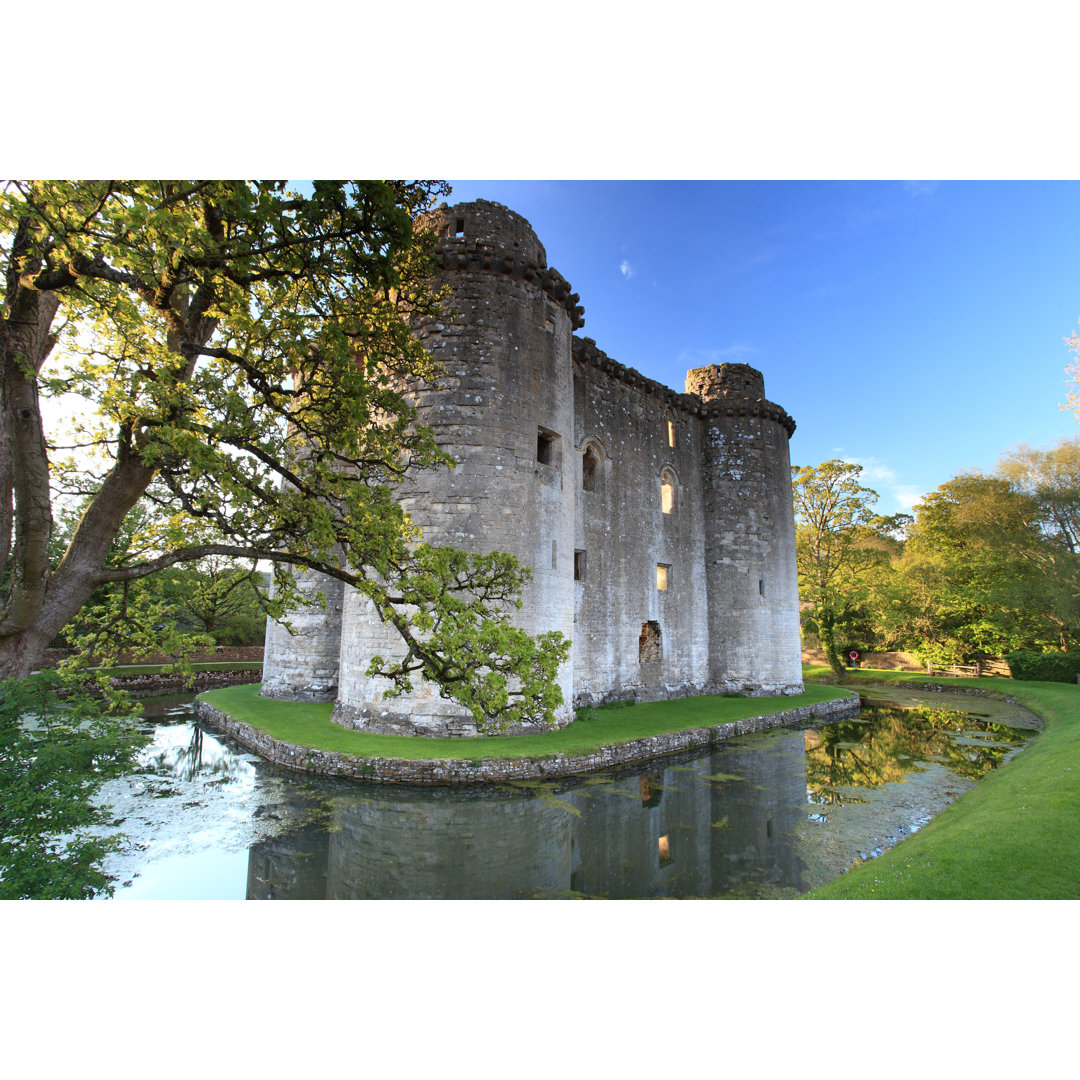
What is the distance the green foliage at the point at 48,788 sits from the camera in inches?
181

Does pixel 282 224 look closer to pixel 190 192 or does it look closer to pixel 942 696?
pixel 190 192

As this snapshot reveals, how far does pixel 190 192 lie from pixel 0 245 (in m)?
1.68

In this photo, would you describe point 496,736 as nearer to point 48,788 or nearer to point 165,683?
point 48,788

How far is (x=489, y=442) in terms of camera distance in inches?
464

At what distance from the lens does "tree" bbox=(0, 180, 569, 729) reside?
14.0ft

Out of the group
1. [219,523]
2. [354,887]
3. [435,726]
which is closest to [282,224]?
[219,523]

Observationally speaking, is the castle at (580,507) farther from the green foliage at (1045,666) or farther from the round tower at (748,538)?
the green foliage at (1045,666)

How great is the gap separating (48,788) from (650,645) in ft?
52.0

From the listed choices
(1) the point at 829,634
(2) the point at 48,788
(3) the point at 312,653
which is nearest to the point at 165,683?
(3) the point at 312,653

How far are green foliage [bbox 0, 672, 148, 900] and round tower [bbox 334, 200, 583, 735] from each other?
5.82 metres

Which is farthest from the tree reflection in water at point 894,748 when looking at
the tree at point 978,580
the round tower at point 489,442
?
the tree at point 978,580

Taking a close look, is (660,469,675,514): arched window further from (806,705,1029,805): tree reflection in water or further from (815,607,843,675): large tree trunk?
(815,607,843,675): large tree trunk

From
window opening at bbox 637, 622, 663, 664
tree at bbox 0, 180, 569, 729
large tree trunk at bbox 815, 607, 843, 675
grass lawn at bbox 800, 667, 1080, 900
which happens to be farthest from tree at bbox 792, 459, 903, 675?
tree at bbox 0, 180, 569, 729

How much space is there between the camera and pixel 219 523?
5832 millimetres
